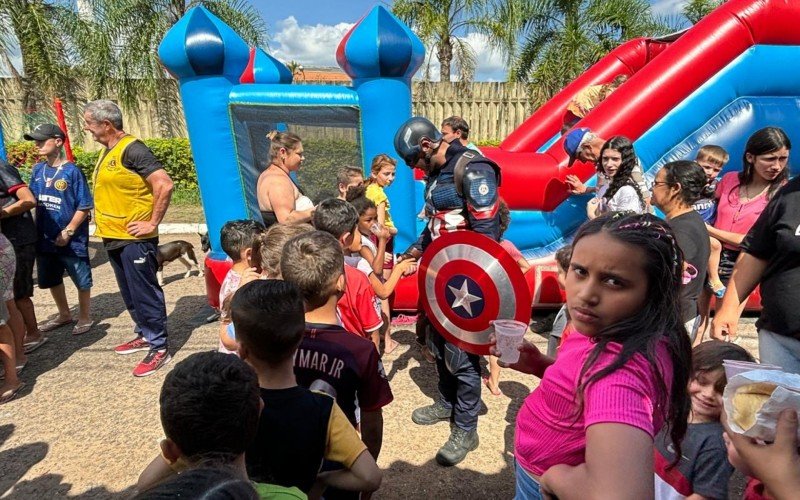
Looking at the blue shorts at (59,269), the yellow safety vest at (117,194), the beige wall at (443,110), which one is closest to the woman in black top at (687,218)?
the yellow safety vest at (117,194)

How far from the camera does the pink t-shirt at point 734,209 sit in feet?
10.8

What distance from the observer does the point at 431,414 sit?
312 centimetres

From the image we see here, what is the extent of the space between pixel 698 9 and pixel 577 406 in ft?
49.1

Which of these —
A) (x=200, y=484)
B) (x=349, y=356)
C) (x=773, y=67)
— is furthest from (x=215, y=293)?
(x=773, y=67)

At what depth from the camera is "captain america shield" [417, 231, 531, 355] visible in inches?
74.8

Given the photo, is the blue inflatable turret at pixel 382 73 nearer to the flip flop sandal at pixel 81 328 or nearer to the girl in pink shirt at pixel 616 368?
the flip flop sandal at pixel 81 328

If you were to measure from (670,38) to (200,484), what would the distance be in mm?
8530

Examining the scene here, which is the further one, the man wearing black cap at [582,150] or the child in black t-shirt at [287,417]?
the man wearing black cap at [582,150]

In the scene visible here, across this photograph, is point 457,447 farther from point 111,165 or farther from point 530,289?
point 111,165

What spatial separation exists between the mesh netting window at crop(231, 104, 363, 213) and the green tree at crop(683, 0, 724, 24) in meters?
12.0

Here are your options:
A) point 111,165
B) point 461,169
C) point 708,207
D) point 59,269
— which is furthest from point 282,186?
point 708,207

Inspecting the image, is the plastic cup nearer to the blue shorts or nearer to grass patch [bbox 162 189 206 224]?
the blue shorts

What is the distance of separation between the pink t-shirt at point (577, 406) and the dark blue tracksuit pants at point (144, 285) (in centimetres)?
336

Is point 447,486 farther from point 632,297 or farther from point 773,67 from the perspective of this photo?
point 773,67
